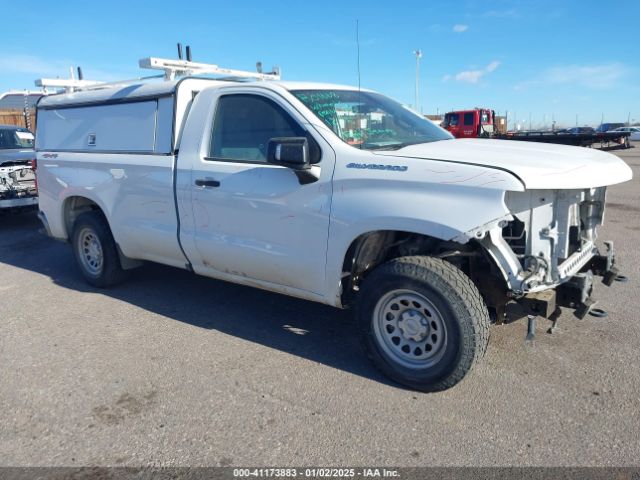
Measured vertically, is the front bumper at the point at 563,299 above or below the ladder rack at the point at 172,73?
below

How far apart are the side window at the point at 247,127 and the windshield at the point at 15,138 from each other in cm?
798

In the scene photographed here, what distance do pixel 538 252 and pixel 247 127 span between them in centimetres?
236

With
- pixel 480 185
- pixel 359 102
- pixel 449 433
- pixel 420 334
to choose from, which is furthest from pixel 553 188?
pixel 359 102

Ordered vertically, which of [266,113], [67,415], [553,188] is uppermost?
[266,113]

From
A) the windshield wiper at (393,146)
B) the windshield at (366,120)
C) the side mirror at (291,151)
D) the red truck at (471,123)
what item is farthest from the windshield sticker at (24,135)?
the red truck at (471,123)

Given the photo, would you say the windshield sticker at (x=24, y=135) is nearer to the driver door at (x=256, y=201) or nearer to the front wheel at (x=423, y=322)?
the driver door at (x=256, y=201)

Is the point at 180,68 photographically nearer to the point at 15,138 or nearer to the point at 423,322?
the point at 423,322

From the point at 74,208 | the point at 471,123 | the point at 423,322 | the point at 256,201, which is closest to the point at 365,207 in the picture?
the point at 423,322

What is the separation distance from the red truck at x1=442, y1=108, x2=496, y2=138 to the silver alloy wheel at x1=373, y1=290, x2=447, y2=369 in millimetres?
21206

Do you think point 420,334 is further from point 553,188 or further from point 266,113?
point 266,113

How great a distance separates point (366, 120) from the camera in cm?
414

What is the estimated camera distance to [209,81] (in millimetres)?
4941

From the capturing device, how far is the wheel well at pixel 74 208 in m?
5.96

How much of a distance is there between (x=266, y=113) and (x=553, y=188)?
2.17m
